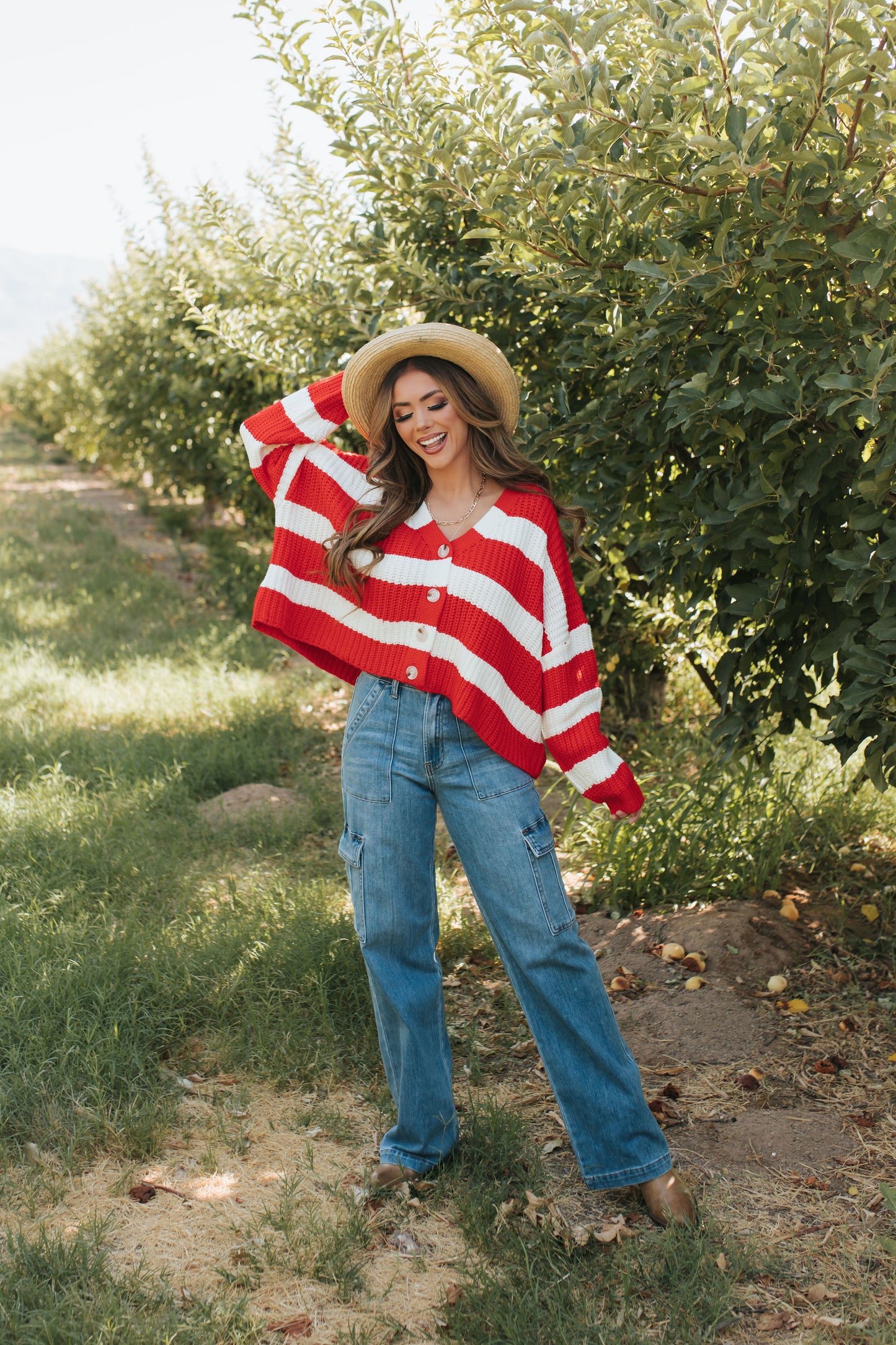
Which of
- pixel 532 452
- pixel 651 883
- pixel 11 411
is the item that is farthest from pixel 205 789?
pixel 11 411

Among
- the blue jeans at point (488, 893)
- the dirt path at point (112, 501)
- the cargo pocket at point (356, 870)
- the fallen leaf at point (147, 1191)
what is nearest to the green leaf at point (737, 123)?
the blue jeans at point (488, 893)

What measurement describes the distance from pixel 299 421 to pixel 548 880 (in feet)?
3.93

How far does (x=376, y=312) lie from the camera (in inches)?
165

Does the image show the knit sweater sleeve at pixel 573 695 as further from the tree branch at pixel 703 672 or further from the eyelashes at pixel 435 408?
the tree branch at pixel 703 672

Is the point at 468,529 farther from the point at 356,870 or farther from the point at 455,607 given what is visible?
the point at 356,870

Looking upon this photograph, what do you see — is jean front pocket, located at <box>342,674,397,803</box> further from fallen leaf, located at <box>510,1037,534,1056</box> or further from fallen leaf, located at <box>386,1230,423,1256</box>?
fallen leaf, located at <box>510,1037,534,1056</box>

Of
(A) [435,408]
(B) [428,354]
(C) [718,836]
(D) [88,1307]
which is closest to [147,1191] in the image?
(D) [88,1307]

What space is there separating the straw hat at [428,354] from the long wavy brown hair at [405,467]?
0.02 m

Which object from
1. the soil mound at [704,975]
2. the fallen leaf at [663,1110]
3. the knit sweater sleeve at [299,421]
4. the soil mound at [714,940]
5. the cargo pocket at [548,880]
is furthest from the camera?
the soil mound at [714,940]

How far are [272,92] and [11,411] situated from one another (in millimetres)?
31646

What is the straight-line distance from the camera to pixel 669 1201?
245 cm

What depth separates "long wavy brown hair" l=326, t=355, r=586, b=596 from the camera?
244 cm

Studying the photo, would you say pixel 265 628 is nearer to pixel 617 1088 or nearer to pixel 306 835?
pixel 617 1088

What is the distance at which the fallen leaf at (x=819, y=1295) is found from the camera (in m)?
2.24
